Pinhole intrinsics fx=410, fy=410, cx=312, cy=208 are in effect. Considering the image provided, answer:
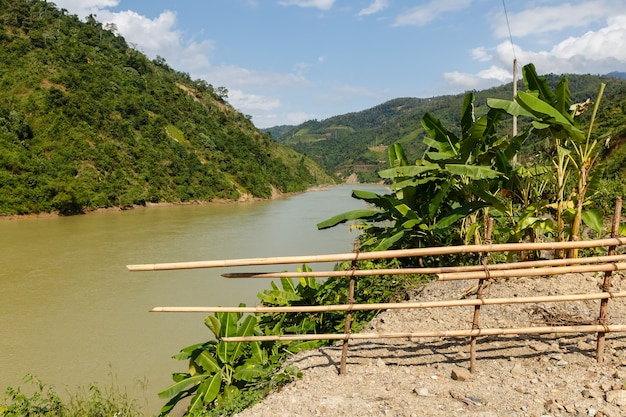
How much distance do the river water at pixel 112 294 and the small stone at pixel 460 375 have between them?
3202 mm

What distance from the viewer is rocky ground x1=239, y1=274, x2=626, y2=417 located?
2.27 metres

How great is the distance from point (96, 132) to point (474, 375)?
32.1 meters

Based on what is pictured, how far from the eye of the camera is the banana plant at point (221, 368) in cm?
302

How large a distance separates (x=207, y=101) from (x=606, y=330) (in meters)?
52.9

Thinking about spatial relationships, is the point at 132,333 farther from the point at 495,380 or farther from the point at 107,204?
the point at 107,204

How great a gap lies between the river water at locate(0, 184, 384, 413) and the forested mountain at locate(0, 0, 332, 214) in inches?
196

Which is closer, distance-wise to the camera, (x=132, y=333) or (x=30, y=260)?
(x=132, y=333)

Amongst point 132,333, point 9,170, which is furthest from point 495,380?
point 9,170

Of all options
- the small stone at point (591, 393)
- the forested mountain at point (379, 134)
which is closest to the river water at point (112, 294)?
the small stone at point (591, 393)

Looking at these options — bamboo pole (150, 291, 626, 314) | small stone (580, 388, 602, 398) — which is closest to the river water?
bamboo pole (150, 291, 626, 314)

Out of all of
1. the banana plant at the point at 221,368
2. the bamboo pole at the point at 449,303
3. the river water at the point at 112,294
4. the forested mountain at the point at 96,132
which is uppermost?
the forested mountain at the point at 96,132

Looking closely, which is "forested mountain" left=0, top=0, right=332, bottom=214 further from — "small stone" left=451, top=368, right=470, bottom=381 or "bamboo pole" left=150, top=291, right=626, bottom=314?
"small stone" left=451, top=368, right=470, bottom=381

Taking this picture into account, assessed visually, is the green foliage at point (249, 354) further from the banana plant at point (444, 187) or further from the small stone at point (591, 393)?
the small stone at point (591, 393)

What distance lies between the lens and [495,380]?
2564 mm
